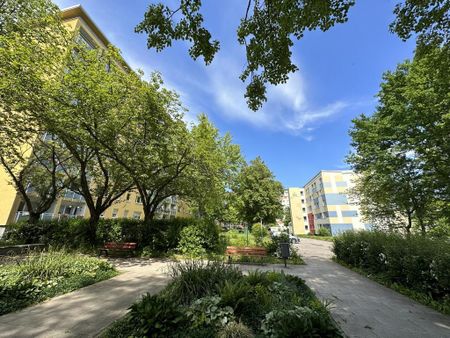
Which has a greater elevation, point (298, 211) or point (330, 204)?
point (298, 211)

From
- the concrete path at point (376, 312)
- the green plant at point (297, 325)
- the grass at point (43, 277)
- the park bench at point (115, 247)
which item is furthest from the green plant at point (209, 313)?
the park bench at point (115, 247)

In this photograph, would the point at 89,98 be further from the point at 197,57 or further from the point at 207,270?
the point at 207,270

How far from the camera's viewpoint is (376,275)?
8.22 meters

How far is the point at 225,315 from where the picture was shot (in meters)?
3.66

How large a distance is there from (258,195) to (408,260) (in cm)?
2338

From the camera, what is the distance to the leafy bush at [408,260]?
5.55 metres

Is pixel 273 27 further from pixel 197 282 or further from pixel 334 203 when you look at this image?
pixel 334 203

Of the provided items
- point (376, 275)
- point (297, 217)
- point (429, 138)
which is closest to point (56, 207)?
point (376, 275)

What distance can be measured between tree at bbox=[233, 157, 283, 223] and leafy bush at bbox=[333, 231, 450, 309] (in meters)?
19.0

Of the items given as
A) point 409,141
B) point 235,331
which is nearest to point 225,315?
point 235,331

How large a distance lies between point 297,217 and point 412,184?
195ft

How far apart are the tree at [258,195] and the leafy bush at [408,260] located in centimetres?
1899

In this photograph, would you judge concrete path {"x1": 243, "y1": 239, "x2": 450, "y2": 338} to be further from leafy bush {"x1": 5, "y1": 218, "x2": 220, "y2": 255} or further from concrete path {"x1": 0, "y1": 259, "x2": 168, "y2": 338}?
leafy bush {"x1": 5, "y1": 218, "x2": 220, "y2": 255}

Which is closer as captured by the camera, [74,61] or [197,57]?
[197,57]
